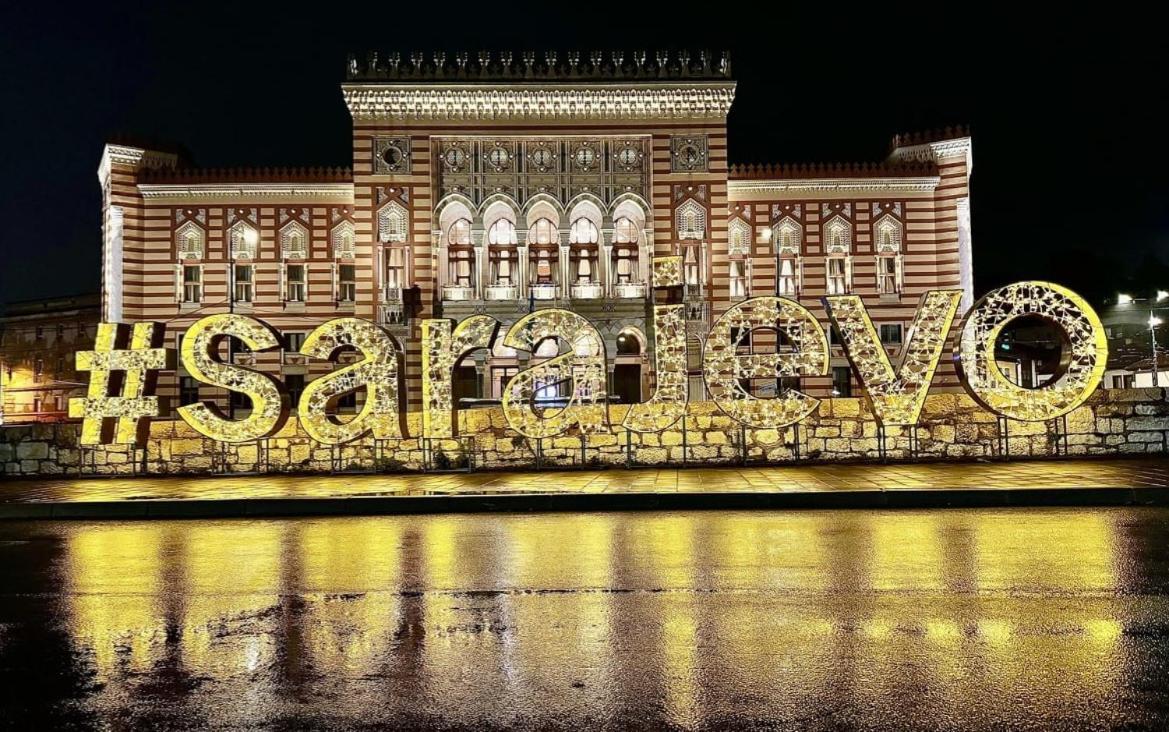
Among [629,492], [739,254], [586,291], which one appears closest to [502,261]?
[586,291]

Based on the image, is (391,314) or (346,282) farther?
(346,282)

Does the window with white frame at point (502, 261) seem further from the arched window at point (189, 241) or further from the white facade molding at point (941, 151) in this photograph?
the white facade molding at point (941, 151)

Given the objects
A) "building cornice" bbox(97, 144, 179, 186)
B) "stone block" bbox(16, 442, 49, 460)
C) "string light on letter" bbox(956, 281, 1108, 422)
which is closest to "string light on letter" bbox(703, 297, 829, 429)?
"string light on letter" bbox(956, 281, 1108, 422)

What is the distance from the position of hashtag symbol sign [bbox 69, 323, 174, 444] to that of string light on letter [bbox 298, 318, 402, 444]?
2.99 meters

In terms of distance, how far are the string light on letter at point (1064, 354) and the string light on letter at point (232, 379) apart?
42.3 feet

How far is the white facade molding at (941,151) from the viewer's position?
34.9 metres

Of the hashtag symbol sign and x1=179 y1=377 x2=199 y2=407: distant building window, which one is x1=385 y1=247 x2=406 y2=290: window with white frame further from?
the hashtag symbol sign

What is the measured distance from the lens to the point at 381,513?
43.9 ft

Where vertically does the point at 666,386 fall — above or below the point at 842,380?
above

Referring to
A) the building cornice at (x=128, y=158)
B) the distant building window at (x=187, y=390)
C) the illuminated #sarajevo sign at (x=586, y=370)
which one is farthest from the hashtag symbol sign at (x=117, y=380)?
the building cornice at (x=128, y=158)

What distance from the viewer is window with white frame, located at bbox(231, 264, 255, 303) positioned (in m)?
35.0

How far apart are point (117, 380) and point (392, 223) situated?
17.1 m

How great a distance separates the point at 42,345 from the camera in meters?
63.6

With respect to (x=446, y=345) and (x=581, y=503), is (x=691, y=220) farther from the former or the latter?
(x=581, y=503)
